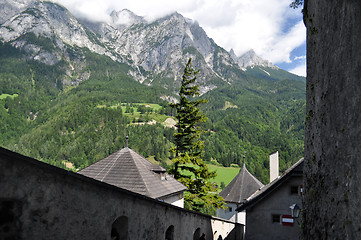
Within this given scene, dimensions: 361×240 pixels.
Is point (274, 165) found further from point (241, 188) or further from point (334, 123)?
point (334, 123)

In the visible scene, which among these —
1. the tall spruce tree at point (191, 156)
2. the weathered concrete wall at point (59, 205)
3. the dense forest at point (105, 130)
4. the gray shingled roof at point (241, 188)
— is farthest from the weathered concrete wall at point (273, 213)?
the dense forest at point (105, 130)

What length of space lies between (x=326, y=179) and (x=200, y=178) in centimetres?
1836

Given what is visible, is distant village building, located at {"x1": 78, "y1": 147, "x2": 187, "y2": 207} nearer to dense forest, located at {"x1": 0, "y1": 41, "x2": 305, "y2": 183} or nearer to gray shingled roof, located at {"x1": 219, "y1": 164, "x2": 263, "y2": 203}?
gray shingled roof, located at {"x1": 219, "y1": 164, "x2": 263, "y2": 203}

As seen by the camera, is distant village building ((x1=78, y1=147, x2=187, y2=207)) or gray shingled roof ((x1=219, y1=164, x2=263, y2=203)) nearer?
distant village building ((x1=78, y1=147, x2=187, y2=207))

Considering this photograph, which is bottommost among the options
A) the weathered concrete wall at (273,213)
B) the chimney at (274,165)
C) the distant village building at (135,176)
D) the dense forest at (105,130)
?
the weathered concrete wall at (273,213)

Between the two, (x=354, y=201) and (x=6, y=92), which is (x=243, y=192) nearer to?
(x=354, y=201)

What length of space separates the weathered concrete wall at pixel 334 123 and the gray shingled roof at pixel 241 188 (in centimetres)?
2474

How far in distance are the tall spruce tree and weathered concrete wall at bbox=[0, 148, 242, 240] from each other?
1333 centimetres

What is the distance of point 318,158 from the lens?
445 cm

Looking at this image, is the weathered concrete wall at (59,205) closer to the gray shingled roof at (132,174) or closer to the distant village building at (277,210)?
the distant village building at (277,210)

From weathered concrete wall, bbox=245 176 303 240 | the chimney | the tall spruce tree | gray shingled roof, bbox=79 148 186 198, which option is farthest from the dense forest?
weathered concrete wall, bbox=245 176 303 240

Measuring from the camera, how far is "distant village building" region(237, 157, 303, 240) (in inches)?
475

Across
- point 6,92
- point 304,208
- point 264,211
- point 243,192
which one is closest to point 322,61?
point 304,208

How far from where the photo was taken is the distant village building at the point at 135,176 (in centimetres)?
1517
